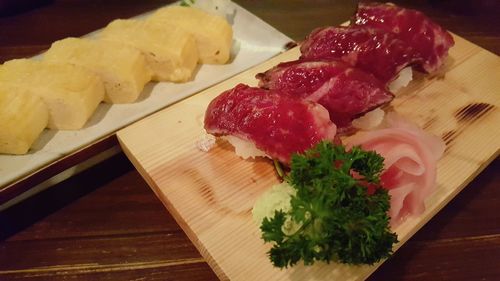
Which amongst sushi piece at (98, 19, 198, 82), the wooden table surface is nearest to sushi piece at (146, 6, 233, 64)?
sushi piece at (98, 19, 198, 82)

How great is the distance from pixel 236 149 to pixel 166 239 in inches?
21.9

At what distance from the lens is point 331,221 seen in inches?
59.2

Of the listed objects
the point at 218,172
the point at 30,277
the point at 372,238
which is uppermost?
the point at 372,238

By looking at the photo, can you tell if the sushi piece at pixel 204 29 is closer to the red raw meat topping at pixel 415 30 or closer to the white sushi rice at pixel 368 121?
the red raw meat topping at pixel 415 30

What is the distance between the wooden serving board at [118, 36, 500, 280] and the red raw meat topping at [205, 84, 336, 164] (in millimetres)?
168

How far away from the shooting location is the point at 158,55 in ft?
8.70

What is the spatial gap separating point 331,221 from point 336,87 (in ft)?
2.95

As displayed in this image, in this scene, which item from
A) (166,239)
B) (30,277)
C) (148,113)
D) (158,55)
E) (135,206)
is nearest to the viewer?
(30,277)

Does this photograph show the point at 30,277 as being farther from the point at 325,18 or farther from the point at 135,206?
the point at 325,18

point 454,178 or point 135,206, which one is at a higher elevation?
point 454,178

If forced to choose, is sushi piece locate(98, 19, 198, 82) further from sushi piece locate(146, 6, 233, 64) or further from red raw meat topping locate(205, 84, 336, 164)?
red raw meat topping locate(205, 84, 336, 164)

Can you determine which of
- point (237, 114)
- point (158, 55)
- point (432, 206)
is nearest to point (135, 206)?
point (237, 114)

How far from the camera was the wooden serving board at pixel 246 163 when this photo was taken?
5.80 feet

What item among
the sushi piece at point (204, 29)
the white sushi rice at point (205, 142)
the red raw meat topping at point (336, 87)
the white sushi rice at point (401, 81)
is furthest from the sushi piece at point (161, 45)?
the white sushi rice at point (401, 81)
